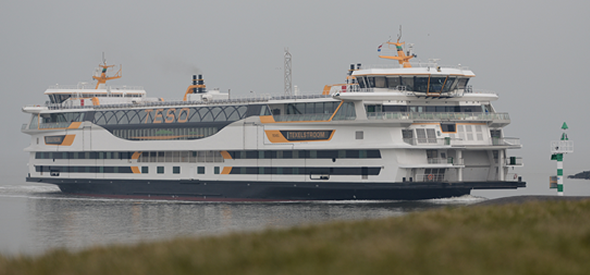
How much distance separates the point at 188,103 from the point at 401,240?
3900cm

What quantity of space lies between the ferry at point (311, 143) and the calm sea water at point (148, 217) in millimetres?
1267

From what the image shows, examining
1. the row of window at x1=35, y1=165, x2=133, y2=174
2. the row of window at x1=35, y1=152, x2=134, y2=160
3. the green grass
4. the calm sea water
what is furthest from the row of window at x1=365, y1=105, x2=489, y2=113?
the green grass

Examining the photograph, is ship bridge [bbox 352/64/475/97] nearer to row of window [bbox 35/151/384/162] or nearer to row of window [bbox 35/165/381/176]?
row of window [bbox 35/151/384/162]

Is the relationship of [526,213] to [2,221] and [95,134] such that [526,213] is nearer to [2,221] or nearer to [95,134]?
[2,221]

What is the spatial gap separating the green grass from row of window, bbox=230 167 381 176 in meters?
26.6

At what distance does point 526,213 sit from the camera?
18.3 meters

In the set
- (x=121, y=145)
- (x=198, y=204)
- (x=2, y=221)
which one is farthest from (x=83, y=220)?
(x=121, y=145)

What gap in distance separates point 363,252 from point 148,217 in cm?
2994

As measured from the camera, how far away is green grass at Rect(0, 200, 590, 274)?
11805 millimetres

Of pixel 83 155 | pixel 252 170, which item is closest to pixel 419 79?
pixel 252 170

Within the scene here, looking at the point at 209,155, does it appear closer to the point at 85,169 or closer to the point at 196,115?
the point at 196,115

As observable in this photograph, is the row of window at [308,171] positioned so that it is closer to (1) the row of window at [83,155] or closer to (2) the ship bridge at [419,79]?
(2) the ship bridge at [419,79]

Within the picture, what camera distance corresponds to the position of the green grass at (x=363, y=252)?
11805 mm

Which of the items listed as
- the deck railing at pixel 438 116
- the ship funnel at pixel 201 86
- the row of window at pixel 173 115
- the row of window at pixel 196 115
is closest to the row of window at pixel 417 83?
the deck railing at pixel 438 116
